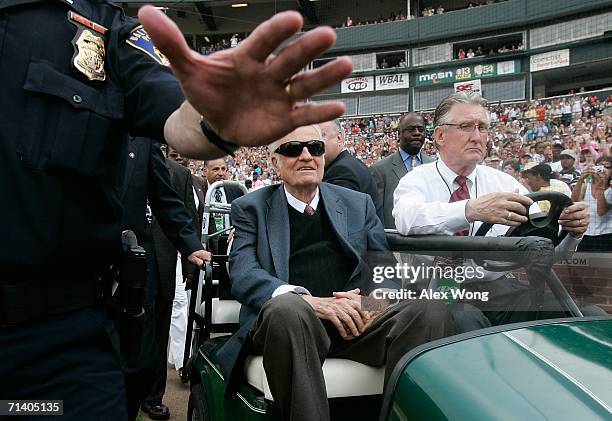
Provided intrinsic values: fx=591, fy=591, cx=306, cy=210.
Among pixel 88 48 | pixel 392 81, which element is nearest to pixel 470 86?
pixel 88 48

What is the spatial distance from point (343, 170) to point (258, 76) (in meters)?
2.84

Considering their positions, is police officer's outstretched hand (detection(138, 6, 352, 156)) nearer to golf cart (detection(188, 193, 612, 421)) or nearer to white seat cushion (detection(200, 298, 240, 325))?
golf cart (detection(188, 193, 612, 421))

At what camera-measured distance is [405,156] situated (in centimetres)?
522

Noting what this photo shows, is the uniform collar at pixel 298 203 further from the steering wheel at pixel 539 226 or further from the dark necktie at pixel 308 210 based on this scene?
the steering wheel at pixel 539 226

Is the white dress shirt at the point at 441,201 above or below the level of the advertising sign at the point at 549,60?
below

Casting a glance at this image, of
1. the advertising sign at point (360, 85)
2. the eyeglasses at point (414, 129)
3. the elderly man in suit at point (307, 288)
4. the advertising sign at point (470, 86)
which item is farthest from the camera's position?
the advertising sign at point (360, 85)

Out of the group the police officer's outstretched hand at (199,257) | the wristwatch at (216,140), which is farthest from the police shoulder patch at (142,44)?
the police officer's outstretched hand at (199,257)

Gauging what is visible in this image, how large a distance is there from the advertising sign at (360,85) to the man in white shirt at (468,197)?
29.7m

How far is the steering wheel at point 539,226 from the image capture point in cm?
146

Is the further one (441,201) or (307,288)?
(307,288)

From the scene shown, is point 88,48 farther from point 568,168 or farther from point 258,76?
point 568,168

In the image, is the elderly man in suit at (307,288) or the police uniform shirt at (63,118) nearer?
the police uniform shirt at (63,118)

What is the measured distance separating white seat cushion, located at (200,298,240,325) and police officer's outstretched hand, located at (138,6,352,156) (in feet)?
7.50

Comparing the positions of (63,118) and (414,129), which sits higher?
(414,129)
